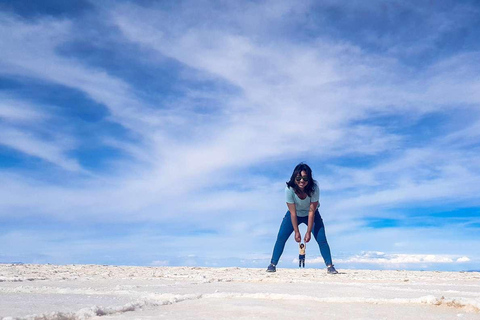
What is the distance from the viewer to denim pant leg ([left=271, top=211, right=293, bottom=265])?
868 centimetres

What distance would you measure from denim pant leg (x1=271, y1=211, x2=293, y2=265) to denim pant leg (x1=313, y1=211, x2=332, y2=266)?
467mm

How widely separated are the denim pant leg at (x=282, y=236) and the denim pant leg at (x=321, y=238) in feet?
1.53

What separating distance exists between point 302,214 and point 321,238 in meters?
0.54

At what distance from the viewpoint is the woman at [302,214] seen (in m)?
8.34

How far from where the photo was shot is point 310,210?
8.48 m

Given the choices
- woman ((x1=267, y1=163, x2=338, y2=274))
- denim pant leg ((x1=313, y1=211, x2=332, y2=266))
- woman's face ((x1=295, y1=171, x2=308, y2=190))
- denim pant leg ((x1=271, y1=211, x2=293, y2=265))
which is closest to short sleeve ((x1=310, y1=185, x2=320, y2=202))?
woman ((x1=267, y1=163, x2=338, y2=274))

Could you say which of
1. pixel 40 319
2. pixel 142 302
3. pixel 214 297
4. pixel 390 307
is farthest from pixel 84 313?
pixel 390 307

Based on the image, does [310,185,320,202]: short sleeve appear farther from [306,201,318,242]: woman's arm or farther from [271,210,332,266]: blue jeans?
[271,210,332,266]: blue jeans

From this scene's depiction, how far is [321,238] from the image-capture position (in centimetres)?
851

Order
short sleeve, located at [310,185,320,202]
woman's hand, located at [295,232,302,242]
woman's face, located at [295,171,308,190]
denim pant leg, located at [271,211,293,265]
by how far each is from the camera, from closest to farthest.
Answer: woman's face, located at [295,171,308,190]
short sleeve, located at [310,185,320,202]
woman's hand, located at [295,232,302,242]
denim pant leg, located at [271,211,293,265]

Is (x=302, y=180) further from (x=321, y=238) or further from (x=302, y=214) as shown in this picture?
(x=321, y=238)

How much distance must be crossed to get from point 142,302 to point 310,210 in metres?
5.64

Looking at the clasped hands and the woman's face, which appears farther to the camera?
the clasped hands

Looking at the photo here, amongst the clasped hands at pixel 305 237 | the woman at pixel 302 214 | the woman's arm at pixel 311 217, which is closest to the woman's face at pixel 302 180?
the woman at pixel 302 214
